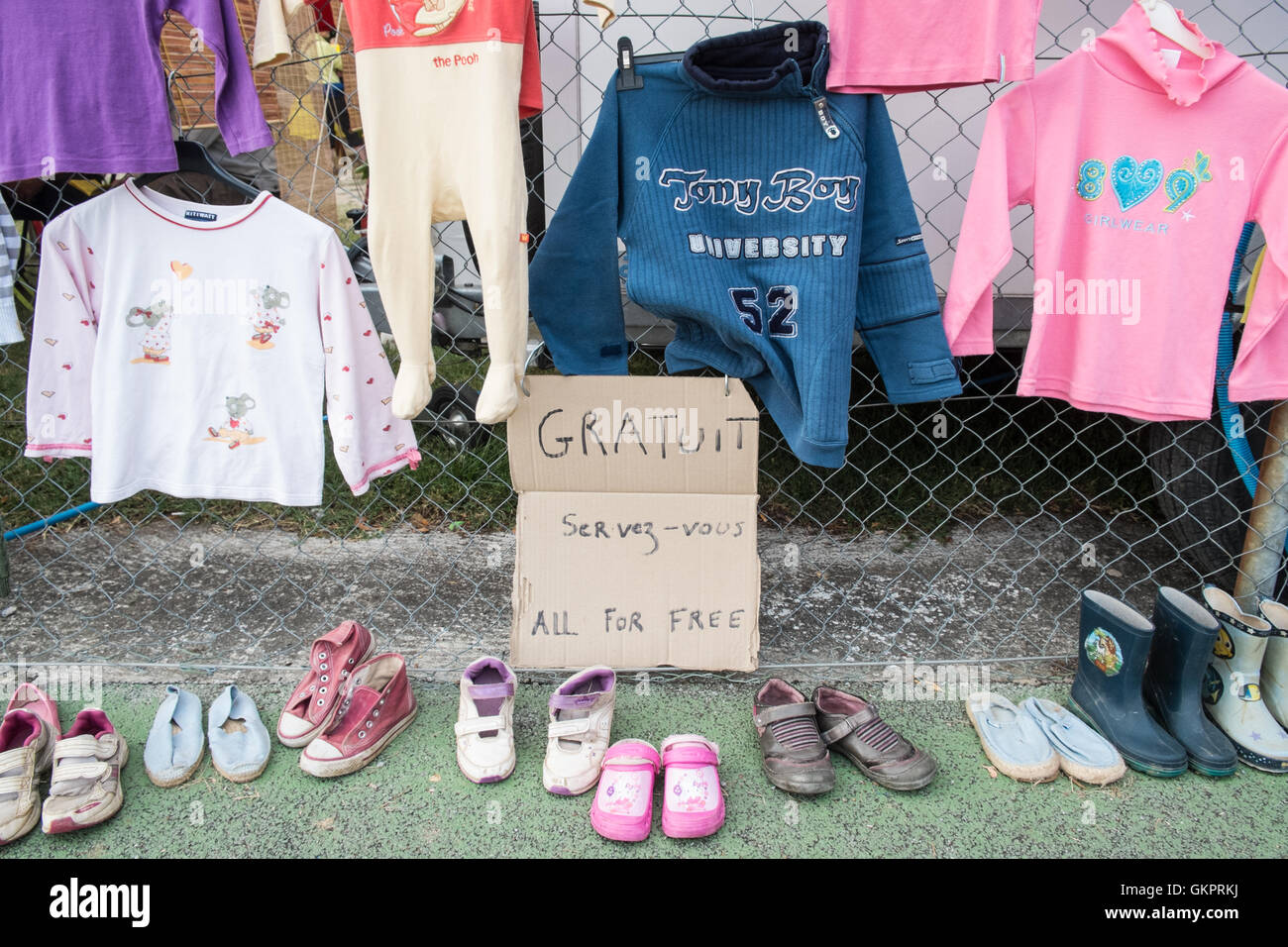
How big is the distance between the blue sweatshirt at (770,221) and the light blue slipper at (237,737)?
126 centimetres

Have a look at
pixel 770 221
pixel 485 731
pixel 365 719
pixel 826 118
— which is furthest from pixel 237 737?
pixel 826 118

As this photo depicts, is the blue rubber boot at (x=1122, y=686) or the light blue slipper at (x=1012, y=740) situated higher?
the blue rubber boot at (x=1122, y=686)

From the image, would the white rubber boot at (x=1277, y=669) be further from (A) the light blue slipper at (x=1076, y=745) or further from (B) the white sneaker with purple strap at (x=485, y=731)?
(B) the white sneaker with purple strap at (x=485, y=731)

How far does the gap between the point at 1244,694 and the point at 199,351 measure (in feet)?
8.39

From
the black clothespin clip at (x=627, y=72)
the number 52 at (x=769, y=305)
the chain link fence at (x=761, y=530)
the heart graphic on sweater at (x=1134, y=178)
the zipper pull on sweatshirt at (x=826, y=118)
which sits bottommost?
the chain link fence at (x=761, y=530)

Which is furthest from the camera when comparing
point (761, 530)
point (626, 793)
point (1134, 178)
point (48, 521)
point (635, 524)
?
point (761, 530)

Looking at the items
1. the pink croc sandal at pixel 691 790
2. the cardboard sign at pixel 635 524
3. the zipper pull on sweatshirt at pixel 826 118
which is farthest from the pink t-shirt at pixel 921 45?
the pink croc sandal at pixel 691 790

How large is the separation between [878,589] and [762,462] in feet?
3.12

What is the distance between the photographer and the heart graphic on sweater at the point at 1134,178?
181 cm

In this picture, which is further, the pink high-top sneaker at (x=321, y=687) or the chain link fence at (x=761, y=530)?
the chain link fence at (x=761, y=530)

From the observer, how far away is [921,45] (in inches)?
68.1

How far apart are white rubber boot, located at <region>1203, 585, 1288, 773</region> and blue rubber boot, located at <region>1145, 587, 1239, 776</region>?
0.10 ft

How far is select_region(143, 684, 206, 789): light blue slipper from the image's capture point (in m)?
1.82

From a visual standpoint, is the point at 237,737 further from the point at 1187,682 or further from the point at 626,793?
the point at 1187,682
